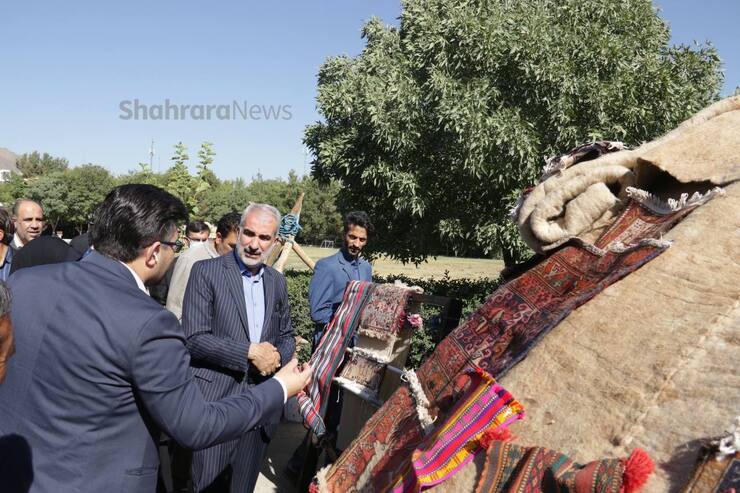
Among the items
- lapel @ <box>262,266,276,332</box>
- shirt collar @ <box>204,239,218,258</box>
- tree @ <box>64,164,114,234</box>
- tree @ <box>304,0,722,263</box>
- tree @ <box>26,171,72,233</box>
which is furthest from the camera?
tree @ <box>64,164,114,234</box>

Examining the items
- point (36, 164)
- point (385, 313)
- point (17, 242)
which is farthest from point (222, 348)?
point (36, 164)

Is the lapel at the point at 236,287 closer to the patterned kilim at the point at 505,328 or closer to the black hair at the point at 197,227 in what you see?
the patterned kilim at the point at 505,328

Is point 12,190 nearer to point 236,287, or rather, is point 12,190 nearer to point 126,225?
point 236,287

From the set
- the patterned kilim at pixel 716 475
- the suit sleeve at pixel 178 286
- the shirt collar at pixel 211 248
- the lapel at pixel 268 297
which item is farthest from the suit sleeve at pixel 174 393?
the shirt collar at pixel 211 248

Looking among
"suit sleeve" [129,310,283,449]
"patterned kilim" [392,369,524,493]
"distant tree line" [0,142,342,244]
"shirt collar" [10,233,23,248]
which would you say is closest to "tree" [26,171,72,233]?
"distant tree line" [0,142,342,244]

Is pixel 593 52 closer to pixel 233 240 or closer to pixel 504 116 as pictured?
pixel 504 116

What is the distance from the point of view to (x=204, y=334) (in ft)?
12.1

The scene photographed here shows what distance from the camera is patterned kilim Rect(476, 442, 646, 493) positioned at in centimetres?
190

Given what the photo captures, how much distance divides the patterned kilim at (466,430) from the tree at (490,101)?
7.98m

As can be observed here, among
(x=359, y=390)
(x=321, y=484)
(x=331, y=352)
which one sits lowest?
(x=321, y=484)

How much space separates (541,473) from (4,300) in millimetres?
1726

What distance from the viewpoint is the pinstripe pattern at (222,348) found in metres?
3.63

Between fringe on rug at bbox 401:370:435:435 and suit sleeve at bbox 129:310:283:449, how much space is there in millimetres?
805

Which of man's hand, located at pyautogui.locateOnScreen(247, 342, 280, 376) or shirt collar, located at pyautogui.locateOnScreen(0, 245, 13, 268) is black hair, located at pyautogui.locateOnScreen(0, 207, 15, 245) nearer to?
shirt collar, located at pyautogui.locateOnScreen(0, 245, 13, 268)
